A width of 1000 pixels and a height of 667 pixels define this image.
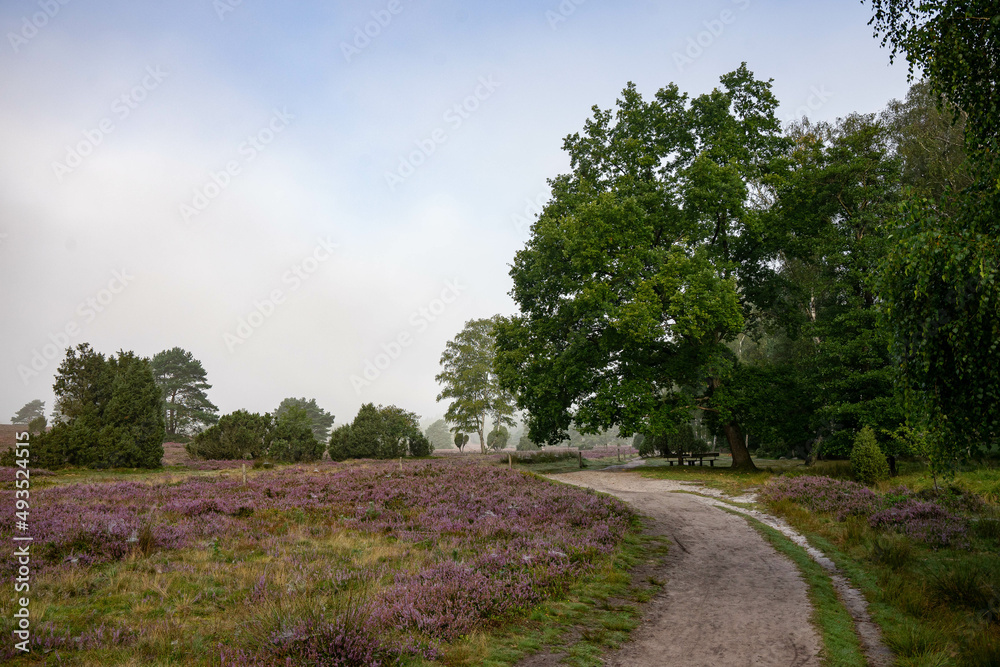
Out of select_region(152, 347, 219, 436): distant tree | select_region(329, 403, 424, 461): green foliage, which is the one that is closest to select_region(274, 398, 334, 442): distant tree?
select_region(152, 347, 219, 436): distant tree

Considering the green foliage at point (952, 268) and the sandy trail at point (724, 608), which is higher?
the green foliage at point (952, 268)

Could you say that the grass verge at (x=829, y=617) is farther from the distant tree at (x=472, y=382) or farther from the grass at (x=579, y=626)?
the distant tree at (x=472, y=382)

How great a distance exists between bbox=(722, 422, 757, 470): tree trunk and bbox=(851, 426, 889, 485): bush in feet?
20.6

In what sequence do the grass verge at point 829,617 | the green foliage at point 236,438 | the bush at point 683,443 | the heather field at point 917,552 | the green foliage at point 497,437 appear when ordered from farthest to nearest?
the green foliage at point 497,437 → the bush at point 683,443 → the green foliage at point 236,438 → the heather field at point 917,552 → the grass verge at point 829,617

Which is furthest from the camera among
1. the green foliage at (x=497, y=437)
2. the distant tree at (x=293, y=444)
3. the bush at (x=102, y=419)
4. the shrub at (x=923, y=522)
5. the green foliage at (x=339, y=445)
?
the green foliage at (x=497, y=437)

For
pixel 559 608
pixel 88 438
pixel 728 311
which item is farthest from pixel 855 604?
pixel 88 438

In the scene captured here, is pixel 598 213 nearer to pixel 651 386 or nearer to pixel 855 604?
pixel 651 386

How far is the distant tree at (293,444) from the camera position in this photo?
3612 centimetres

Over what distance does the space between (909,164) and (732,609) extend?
34814mm

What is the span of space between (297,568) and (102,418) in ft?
85.0

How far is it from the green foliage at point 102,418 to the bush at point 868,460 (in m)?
35.1

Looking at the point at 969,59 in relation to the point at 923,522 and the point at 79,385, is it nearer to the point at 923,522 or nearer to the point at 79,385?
the point at 923,522

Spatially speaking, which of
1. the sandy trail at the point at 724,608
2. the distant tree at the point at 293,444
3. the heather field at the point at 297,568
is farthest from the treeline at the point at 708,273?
the distant tree at the point at 293,444

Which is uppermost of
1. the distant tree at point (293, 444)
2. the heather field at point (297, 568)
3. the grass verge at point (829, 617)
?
the distant tree at point (293, 444)
